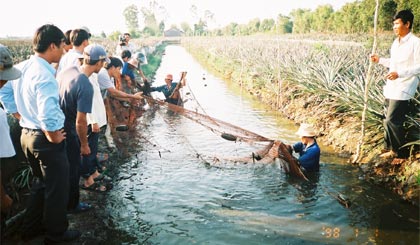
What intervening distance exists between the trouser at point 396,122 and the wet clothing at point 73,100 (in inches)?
164

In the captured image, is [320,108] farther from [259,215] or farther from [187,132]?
[259,215]

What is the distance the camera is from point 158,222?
13.7 ft

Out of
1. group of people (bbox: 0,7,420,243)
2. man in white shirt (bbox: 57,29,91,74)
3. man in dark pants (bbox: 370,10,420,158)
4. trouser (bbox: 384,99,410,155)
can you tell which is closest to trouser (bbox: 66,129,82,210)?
group of people (bbox: 0,7,420,243)

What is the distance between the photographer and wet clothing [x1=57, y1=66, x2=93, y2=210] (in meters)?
3.71

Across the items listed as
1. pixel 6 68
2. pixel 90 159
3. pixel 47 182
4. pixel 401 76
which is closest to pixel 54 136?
pixel 47 182

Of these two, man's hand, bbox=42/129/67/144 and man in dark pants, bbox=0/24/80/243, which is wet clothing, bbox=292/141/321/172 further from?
man's hand, bbox=42/129/67/144

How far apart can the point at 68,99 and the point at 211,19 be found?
119 meters

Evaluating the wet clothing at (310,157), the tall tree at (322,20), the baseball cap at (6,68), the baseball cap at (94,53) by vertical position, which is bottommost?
the wet clothing at (310,157)

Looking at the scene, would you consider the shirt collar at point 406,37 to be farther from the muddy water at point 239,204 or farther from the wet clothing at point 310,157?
the muddy water at point 239,204

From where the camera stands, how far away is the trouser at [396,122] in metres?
4.88

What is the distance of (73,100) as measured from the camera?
375cm

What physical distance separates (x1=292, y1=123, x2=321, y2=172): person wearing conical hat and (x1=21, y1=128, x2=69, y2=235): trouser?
346 cm

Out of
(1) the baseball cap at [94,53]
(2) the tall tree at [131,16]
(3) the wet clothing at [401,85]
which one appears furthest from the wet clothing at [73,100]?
(2) the tall tree at [131,16]

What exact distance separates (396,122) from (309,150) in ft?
4.32
